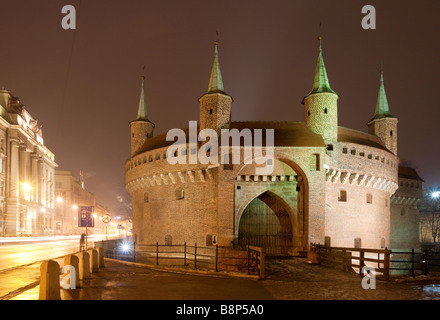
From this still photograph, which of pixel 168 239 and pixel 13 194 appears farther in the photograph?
pixel 13 194

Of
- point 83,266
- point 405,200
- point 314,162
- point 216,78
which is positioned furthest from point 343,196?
point 83,266

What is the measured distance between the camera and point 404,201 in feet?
133

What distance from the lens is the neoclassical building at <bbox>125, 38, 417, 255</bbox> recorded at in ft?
87.4

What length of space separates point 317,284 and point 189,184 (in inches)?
698

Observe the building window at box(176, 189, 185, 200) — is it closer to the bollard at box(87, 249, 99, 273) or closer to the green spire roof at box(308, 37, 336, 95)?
the green spire roof at box(308, 37, 336, 95)

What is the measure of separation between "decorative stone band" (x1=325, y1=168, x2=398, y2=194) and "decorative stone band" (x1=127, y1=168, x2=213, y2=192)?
8.53m

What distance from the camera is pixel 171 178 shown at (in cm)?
3102

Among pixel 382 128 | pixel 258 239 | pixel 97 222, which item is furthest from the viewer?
pixel 97 222

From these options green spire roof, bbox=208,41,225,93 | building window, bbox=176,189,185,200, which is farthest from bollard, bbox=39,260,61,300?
green spire roof, bbox=208,41,225,93

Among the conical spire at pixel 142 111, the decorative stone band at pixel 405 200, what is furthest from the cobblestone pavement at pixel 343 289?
the decorative stone band at pixel 405 200

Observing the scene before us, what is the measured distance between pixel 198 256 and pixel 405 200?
933 inches

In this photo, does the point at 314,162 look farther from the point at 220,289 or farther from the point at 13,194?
the point at 13,194
